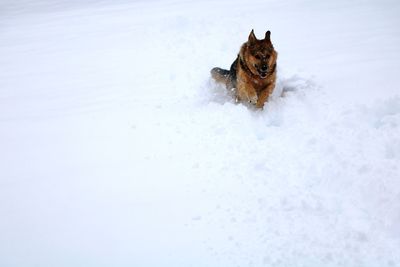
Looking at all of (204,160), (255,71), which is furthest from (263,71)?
(204,160)

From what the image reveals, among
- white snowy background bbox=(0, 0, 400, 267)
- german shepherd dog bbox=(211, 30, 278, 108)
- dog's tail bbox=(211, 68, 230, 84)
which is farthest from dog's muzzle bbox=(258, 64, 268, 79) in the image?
dog's tail bbox=(211, 68, 230, 84)

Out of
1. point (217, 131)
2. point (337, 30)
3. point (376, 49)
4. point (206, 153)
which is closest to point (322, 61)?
point (376, 49)

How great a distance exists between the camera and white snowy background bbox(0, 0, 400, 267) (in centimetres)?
297

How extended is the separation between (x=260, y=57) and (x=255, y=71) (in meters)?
0.19

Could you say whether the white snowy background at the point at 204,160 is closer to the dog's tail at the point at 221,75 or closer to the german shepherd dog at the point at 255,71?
the dog's tail at the point at 221,75

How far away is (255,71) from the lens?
16.3 ft

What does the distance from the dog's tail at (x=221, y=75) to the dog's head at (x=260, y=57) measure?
2.08 feet

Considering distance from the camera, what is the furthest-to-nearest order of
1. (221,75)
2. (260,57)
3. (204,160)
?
(221,75), (260,57), (204,160)

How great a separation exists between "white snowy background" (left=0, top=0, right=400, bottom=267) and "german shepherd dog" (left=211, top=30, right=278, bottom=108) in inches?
9.1

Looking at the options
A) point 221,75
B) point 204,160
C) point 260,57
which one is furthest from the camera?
point 221,75

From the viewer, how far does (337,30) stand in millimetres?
7969

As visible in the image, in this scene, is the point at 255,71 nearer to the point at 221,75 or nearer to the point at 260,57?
the point at 260,57

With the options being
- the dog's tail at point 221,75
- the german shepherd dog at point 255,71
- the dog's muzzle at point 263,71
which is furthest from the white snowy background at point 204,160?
the dog's muzzle at point 263,71

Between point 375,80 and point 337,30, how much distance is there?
9.95 feet
